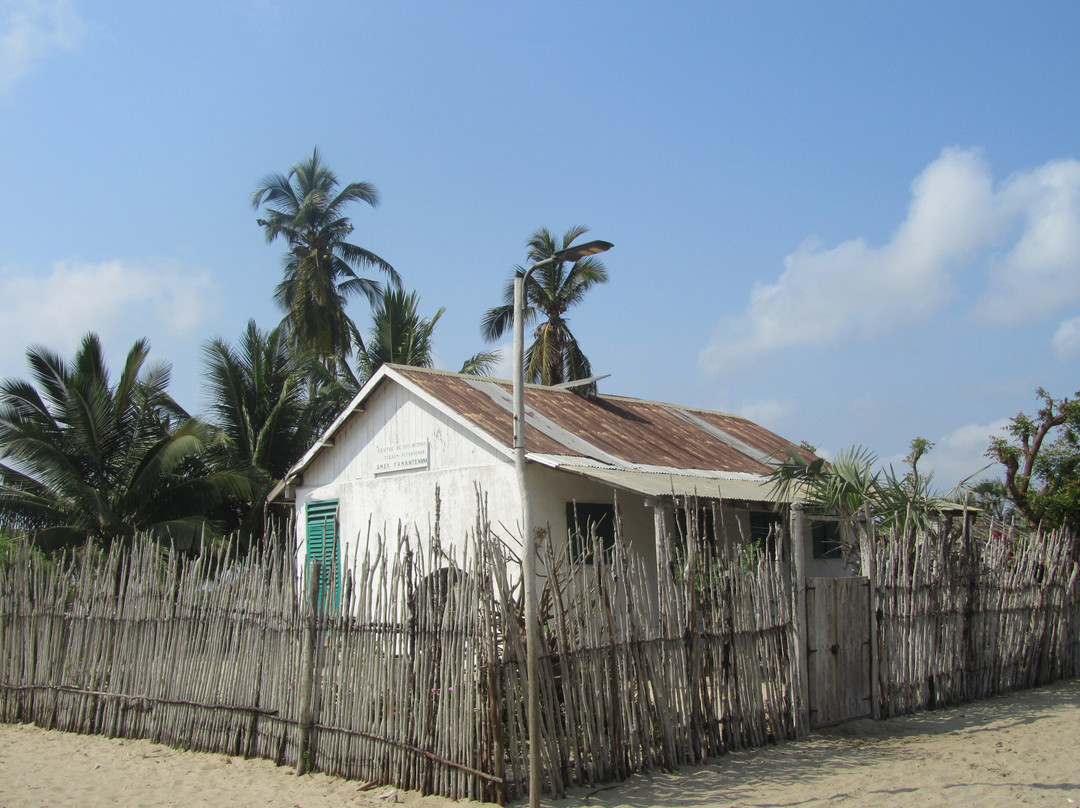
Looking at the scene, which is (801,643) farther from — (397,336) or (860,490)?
(397,336)

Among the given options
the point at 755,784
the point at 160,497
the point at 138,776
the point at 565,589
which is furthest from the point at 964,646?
the point at 160,497

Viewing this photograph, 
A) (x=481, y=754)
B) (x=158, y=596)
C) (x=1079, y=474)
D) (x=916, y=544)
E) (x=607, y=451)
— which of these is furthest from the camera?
(x=1079, y=474)

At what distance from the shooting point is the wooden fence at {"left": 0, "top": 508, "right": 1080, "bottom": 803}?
601 cm

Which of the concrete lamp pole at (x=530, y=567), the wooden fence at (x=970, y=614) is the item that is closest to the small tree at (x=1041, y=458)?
the wooden fence at (x=970, y=614)

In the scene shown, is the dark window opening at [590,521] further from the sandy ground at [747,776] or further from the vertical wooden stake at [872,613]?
the sandy ground at [747,776]

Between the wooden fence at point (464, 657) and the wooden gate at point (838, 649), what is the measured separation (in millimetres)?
229

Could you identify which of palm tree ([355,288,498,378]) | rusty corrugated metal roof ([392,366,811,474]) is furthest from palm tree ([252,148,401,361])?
rusty corrugated metal roof ([392,366,811,474])

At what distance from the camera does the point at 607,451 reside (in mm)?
11680

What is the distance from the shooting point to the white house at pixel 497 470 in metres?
10.5

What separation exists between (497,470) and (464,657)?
15.3 feet

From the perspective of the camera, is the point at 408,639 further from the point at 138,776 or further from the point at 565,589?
the point at 138,776

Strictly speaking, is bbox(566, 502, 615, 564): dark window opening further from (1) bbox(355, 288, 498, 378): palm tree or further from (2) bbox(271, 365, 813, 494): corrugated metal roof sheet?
(1) bbox(355, 288, 498, 378): palm tree

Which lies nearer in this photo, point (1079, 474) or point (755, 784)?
point (755, 784)

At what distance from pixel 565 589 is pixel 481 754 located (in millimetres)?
1245
